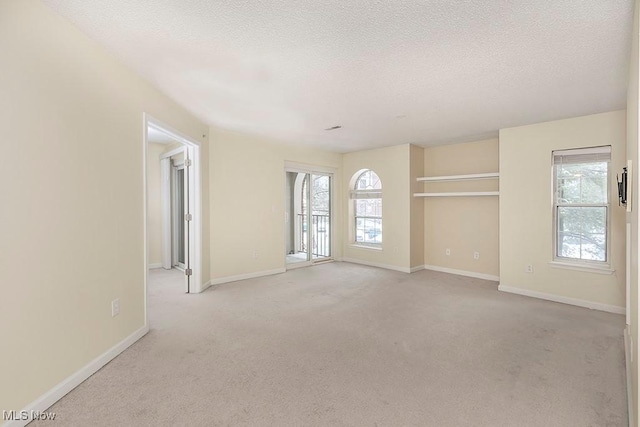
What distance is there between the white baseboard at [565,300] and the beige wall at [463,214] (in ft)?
2.40

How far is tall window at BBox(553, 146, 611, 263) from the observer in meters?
3.69

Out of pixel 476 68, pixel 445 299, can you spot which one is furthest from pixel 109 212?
pixel 445 299

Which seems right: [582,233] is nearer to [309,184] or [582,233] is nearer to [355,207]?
[355,207]

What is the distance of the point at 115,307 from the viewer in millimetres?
2398

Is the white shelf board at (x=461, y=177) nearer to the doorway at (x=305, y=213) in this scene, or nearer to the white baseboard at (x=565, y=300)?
the white baseboard at (x=565, y=300)

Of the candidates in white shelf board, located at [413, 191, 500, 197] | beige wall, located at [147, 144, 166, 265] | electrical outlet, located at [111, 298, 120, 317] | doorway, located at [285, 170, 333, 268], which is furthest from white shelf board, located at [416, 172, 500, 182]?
beige wall, located at [147, 144, 166, 265]

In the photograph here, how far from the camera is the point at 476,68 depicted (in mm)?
2471

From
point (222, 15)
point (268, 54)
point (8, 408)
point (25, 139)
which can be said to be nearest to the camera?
point (8, 408)

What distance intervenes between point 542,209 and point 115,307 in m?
4.94

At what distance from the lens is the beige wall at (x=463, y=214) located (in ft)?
16.5

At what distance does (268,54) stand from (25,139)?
5.19 ft

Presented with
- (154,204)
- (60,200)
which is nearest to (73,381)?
A: (60,200)

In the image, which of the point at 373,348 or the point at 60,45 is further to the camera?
the point at 373,348

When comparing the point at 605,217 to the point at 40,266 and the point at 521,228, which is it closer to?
the point at 521,228
